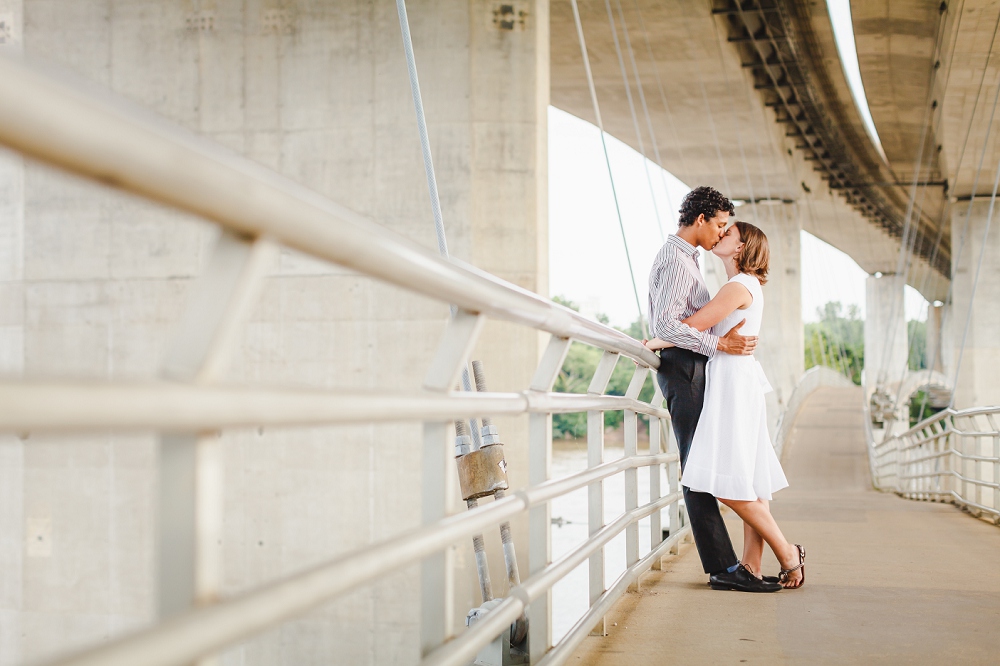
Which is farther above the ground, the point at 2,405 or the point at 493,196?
the point at 493,196

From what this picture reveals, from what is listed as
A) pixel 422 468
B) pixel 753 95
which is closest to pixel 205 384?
pixel 422 468

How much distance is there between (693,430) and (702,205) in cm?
89

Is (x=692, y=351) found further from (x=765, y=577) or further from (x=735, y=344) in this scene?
(x=765, y=577)

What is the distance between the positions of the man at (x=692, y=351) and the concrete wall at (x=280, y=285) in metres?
6.81

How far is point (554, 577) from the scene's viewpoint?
241cm

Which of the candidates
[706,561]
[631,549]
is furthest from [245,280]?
[706,561]

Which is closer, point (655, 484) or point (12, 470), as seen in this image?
point (655, 484)

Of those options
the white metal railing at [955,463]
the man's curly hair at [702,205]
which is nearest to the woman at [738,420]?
the man's curly hair at [702,205]

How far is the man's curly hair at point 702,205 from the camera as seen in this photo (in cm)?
404

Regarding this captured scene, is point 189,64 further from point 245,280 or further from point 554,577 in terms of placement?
point 245,280

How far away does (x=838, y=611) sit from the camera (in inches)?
142

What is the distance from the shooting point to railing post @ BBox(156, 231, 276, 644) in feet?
3.13

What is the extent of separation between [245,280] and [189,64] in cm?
1235

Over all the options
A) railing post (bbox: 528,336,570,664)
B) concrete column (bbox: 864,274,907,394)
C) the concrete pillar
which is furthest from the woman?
concrete column (bbox: 864,274,907,394)
